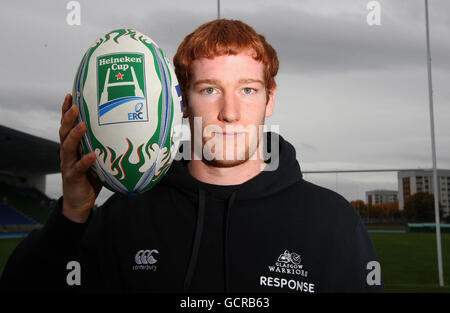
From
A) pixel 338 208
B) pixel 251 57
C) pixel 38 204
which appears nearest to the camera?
pixel 251 57

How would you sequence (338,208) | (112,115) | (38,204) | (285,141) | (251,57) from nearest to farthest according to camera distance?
1. (112,115)
2. (251,57)
3. (338,208)
4. (285,141)
5. (38,204)

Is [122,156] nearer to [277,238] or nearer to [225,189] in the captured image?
[225,189]

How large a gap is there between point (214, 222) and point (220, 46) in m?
0.66

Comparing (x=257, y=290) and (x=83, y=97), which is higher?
(x=83, y=97)

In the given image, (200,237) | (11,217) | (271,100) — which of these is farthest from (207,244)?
(11,217)

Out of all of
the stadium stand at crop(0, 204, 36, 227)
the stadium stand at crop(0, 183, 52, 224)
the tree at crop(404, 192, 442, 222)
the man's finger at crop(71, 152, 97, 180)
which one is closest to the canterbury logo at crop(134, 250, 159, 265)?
the man's finger at crop(71, 152, 97, 180)

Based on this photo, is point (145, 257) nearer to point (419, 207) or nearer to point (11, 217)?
→ point (11, 217)

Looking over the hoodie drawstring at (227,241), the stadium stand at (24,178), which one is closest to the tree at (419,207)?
the stadium stand at (24,178)

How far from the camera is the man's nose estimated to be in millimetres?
1491

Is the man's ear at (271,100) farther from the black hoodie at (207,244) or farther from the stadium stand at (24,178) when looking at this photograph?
the stadium stand at (24,178)

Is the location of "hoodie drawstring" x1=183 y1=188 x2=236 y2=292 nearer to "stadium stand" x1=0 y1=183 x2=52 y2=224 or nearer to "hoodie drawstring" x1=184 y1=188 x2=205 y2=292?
"hoodie drawstring" x1=184 y1=188 x2=205 y2=292

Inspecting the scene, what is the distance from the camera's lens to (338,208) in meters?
1.74
